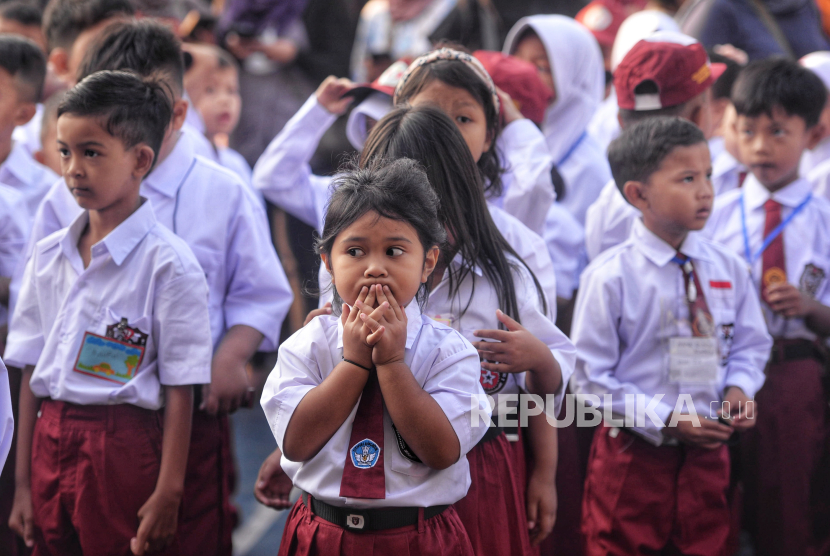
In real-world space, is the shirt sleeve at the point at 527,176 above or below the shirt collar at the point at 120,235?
above

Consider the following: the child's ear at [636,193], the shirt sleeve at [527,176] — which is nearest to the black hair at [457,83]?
the shirt sleeve at [527,176]

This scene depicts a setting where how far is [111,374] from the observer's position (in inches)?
79.4

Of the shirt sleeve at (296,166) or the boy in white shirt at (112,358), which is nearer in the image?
the boy in white shirt at (112,358)

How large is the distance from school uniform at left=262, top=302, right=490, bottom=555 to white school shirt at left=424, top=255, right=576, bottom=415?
24cm

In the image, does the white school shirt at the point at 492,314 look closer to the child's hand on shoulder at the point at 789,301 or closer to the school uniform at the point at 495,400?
the school uniform at the point at 495,400

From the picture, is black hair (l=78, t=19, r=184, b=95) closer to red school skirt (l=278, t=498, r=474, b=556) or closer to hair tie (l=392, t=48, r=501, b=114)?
hair tie (l=392, t=48, r=501, b=114)

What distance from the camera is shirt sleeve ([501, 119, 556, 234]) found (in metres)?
2.53

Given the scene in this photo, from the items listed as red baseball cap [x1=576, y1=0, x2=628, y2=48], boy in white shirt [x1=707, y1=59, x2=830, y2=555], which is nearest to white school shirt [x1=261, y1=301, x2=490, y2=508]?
boy in white shirt [x1=707, y1=59, x2=830, y2=555]

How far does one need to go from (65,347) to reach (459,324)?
0.99 m

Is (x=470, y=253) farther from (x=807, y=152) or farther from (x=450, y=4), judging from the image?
(x=450, y=4)

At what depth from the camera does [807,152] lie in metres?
3.62

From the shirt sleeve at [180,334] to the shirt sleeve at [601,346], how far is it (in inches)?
42.0

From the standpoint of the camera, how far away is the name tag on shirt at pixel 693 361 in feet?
7.53

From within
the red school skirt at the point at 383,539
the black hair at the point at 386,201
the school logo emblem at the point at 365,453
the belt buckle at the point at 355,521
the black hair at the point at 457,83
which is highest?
the black hair at the point at 457,83
